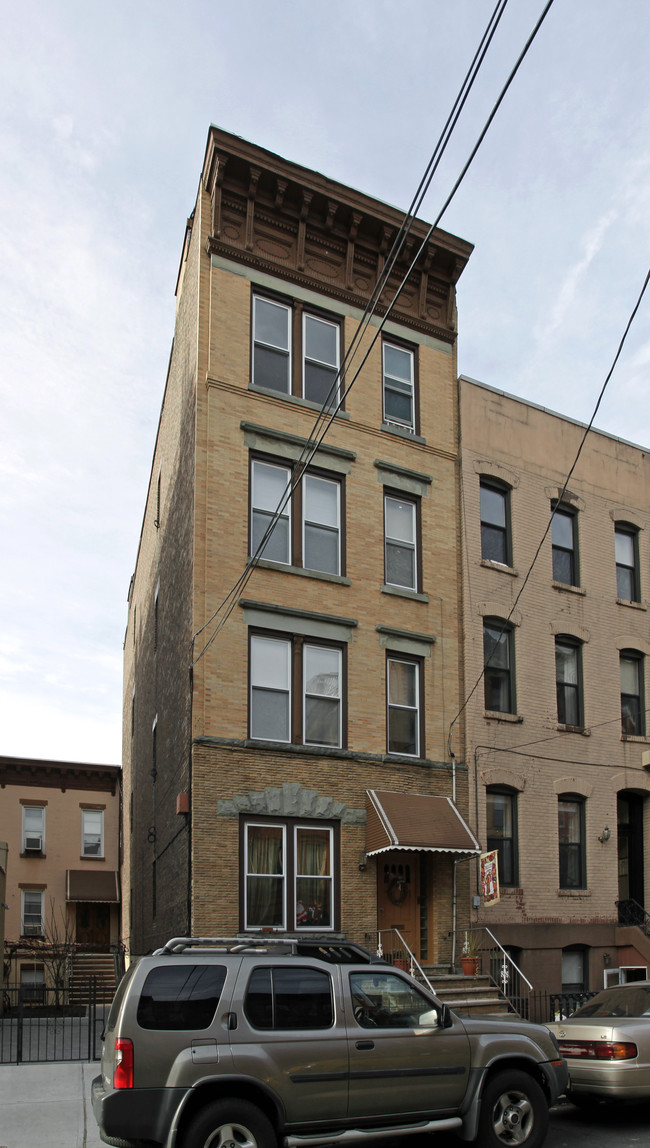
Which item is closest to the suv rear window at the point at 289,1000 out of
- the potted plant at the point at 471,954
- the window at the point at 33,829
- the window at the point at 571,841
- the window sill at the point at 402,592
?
the potted plant at the point at 471,954

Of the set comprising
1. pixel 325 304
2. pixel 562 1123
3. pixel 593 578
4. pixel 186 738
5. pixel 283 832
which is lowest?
pixel 562 1123

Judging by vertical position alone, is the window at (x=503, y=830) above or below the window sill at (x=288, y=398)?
below

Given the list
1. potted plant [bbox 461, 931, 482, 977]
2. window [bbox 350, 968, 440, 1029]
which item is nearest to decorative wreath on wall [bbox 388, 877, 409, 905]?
potted plant [bbox 461, 931, 482, 977]

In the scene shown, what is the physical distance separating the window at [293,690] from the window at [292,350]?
15.4 ft

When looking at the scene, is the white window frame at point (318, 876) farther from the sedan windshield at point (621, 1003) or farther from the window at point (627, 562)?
the window at point (627, 562)

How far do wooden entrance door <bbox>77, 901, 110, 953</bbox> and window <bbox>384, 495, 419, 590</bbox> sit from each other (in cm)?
2411

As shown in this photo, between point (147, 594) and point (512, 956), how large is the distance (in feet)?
49.9

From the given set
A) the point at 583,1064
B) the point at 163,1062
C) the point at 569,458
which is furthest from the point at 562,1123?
the point at 569,458

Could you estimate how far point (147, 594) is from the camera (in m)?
30.8

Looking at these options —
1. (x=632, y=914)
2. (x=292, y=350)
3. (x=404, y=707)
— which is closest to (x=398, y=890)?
(x=404, y=707)

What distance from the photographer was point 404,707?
65.2 feet

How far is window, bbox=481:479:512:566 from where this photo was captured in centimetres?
2216

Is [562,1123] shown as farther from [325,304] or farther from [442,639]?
[325,304]

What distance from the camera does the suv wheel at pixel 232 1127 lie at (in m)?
8.65
